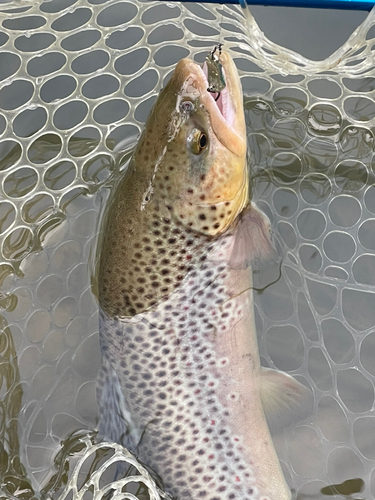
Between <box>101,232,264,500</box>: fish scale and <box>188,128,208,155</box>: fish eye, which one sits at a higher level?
<box>188,128,208,155</box>: fish eye

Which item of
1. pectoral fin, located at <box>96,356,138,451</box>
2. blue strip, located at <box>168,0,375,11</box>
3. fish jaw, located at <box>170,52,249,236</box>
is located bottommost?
pectoral fin, located at <box>96,356,138,451</box>

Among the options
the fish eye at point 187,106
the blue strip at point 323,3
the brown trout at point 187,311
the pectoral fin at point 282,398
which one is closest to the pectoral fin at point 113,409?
the brown trout at point 187,311

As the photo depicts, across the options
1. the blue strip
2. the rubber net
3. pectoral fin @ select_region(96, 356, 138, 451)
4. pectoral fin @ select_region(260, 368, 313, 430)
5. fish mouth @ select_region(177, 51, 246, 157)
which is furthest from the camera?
the rubber net

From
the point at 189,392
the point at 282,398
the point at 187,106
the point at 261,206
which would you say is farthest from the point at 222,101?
the point at 282,398

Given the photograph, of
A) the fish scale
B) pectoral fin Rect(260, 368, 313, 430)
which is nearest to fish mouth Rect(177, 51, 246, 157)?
the fish scale

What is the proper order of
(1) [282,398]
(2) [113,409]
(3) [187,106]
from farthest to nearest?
(1) [282,398] → (2) [113,409] → (3) [187,106]

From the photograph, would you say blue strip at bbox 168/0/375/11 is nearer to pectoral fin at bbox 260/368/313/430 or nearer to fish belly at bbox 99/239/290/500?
fish belly at bbox 99/239/290/500

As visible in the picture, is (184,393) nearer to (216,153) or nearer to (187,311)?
(187,311)
